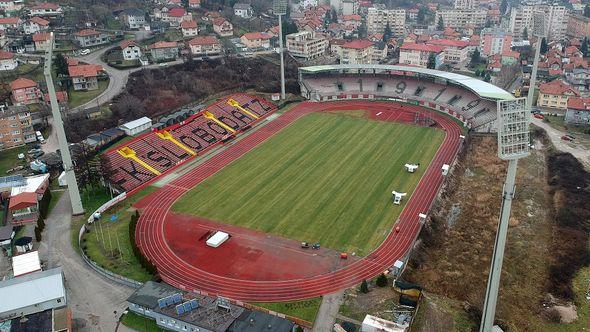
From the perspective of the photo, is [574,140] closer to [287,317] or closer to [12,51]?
[287,317]

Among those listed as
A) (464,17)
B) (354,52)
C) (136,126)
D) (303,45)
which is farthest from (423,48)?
(136,126)

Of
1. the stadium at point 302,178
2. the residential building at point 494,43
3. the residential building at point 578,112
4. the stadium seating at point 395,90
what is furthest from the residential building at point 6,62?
the residential building at point 494,43

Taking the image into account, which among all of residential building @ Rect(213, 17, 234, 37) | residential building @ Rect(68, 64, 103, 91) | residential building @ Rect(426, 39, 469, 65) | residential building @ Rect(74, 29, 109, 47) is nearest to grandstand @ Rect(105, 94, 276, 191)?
residential building @ Rect(68, 64, 103, 91)

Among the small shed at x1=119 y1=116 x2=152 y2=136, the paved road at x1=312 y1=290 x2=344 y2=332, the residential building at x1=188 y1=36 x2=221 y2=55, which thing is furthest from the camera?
the residential building at x1=188 y1=36 x2=221 y2=55

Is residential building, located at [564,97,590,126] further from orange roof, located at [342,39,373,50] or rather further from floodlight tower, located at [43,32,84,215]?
floodlight tower, located at [43,32,84,215]

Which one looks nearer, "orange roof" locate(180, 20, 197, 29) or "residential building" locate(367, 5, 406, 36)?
"orange roof" locate(180, 20, 197, 29)

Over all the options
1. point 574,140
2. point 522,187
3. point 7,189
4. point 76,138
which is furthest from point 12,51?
point 574,140
